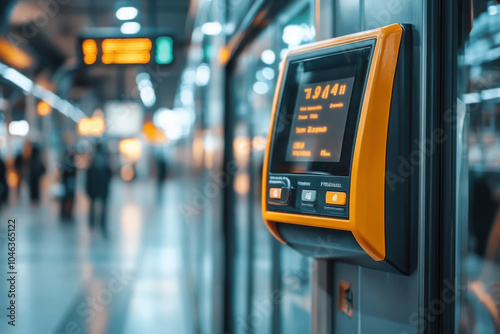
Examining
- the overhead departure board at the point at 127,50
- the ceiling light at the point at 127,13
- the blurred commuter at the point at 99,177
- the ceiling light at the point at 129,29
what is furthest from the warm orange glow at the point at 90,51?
the blurred commuter at the point at 99,177

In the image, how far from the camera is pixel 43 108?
60.9 ft

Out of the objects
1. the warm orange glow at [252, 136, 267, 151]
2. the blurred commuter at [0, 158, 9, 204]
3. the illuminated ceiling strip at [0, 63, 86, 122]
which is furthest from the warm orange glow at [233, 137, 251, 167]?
the blurred commuter at [0, 158, 9, 204]

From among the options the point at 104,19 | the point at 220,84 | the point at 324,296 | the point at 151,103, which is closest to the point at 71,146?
the point at 151,103

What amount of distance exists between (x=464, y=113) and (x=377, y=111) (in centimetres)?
17

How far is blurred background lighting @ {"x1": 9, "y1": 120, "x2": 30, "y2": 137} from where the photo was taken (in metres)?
14.4

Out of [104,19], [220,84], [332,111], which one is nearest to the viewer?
[332,111]

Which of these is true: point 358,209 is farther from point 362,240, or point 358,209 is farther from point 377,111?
point 377,111

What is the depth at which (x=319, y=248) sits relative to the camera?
140 cm

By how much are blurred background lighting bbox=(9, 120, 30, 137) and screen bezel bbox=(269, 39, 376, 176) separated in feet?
44.9

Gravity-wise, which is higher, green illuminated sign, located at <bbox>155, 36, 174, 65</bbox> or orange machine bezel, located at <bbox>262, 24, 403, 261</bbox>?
green illuminated sign, located at <bbox>155, 36, 174, 65</bbox>

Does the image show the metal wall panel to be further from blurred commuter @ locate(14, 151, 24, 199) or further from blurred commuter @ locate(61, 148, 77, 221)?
blurred commuter @ locate(14, 151, 24, 199)

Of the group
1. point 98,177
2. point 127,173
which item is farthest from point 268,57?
point 127,173

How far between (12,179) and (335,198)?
2299cm

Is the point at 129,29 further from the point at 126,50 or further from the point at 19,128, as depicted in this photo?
the point at 19,128
